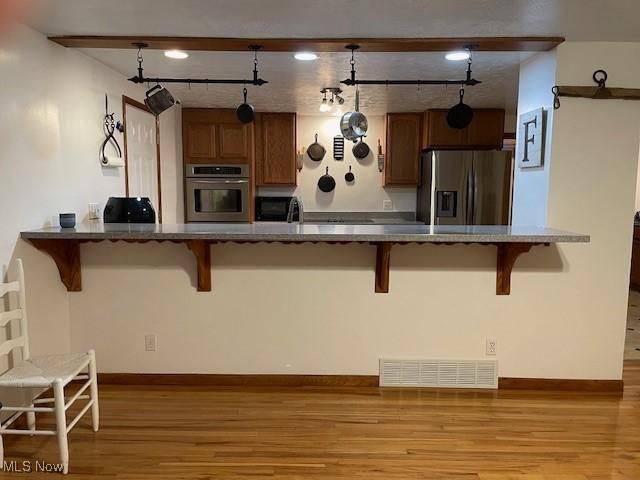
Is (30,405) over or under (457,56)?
under

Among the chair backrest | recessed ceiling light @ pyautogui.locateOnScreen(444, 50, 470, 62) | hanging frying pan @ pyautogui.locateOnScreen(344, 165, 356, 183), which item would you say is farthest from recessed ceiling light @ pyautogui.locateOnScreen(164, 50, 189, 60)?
hanging frying pan @ pyautogui.locateOnScreen(344, 165, 356, 183)

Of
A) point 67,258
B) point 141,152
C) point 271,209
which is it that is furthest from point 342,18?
point 271,209

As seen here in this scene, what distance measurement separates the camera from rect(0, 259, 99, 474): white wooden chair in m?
2.08

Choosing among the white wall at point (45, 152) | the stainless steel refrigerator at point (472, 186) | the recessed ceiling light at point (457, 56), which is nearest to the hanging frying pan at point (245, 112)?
the white wall at point (45, 152)

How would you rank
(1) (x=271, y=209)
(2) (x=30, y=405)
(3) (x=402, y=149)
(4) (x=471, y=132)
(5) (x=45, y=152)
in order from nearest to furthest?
(2) (x=30, y=405)
(5) (x=45, y=152)
(4) (x=471, y=132)
(3) (x=402, y=149)
(1) (x=271, y=209)

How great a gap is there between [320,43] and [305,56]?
0.96ft

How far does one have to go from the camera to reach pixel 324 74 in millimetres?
3504

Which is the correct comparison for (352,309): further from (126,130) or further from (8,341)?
(126,130)

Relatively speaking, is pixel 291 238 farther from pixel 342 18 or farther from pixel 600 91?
pixel 600 91

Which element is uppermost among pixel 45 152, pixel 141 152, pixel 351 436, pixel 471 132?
pixel 471 132

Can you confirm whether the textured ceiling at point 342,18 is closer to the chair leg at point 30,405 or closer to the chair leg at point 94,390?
the chair leg at point 94,390

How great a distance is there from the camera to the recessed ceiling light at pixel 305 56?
2952mm

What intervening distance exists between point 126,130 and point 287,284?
1.85m

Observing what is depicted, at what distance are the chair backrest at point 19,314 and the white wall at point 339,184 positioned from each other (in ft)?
11.3
